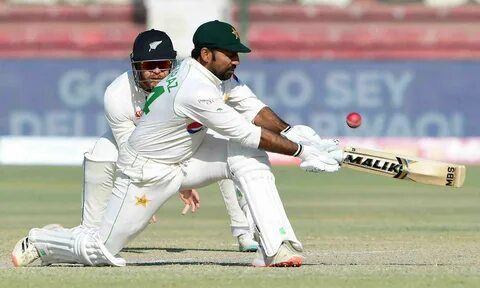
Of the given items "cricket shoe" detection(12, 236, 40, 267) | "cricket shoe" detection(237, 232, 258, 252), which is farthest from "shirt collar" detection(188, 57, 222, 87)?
"cricket shoe" detection(237, 232, 258, 252)

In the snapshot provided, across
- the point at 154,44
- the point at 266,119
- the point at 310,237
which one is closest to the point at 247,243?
the point at 266,119

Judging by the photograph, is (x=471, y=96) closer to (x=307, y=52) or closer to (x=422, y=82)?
(x=422, y=82)

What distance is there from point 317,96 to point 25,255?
46.5 ft

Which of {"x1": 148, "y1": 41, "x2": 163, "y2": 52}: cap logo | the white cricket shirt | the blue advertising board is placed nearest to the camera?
the white cricket shirt

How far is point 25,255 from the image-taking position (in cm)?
760

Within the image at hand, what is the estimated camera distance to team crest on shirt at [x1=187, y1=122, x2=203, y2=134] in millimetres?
7406

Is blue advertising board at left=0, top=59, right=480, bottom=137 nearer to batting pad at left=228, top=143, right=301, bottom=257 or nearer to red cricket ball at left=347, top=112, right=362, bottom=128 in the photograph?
red cricket ball at left=347, top=112, right=362, bottom=128

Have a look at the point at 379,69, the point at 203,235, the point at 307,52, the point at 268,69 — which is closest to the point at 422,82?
the point at 379,69

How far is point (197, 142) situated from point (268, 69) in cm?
1416

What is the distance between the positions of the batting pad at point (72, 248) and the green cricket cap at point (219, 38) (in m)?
1.20

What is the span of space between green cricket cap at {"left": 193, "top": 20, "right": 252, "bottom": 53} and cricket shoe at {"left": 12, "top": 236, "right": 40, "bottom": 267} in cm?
146

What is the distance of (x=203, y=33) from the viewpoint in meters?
7.27

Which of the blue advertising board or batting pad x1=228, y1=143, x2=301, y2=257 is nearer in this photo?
batting pad x1=228, y1=143, x2=301, y2=257

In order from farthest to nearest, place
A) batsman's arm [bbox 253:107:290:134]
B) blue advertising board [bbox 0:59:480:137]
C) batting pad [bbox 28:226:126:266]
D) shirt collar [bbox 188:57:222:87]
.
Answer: blue advertising board [bbox 0:59:480:137]
batsman's arm [bbox 253:107:290:134]
batting pad [bbox 28:226:126:266]
shirt collar [bbox 188:57:222:87]
